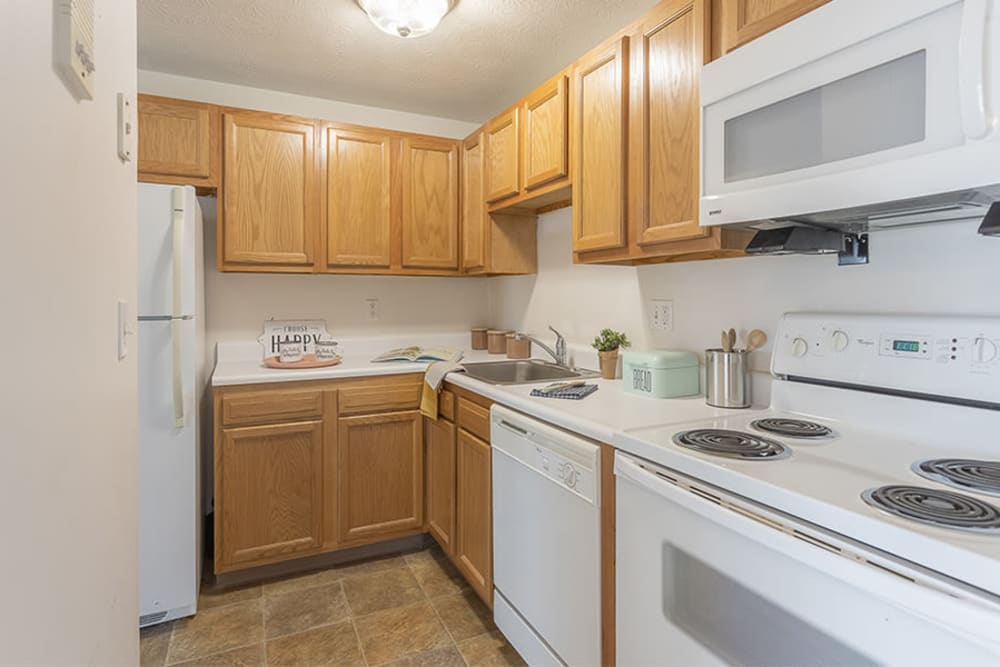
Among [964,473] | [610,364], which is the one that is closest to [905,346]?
[964,473]

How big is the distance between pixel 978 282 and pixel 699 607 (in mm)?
926

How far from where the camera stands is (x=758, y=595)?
94 centimetres

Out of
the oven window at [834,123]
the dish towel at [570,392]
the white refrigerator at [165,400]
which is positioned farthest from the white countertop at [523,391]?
the oven window at [834,123]

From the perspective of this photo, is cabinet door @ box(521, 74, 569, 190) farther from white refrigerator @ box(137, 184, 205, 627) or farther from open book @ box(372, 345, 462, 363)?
white refrigerator @ box(137, 184, 205, 627)

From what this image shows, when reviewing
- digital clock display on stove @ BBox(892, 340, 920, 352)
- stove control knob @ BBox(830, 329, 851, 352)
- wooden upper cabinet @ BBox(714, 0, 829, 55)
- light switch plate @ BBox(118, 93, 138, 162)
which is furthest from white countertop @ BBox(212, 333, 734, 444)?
light switch plate @ BBox(118, 93, 138, 162)

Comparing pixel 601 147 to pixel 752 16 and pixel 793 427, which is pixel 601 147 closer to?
pixel 752 16

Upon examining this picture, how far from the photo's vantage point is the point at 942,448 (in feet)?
3.71

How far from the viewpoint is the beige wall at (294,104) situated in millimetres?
2598

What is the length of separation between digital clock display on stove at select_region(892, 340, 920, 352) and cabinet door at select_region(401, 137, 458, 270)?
2.12m

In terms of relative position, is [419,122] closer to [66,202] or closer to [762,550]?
[66,202]

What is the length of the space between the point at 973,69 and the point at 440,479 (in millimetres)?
2176

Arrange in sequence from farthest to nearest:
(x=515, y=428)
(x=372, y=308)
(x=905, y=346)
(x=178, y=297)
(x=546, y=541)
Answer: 1. (x=372, y=308)
2. (x=178, y=297)
3. (x=515, y=428)
4. (x=546, y=541)
5. (x=905, y=346)

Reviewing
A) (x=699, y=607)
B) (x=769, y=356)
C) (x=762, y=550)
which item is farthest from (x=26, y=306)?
(x=769, y=356)

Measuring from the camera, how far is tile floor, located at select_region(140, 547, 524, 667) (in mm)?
1834
